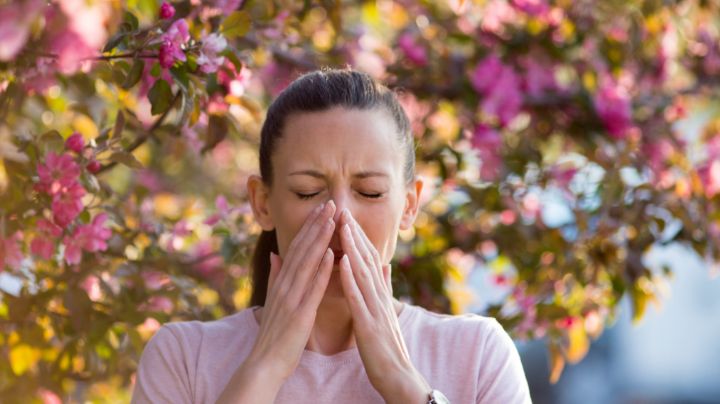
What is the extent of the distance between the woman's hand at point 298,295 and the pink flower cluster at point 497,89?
5.90ft

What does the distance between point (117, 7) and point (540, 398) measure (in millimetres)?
7839

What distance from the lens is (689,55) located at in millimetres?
4363

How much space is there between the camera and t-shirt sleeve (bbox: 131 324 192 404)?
6.95 ft

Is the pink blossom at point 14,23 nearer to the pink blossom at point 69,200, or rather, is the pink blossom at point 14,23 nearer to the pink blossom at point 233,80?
the pink blossom at point 69,200

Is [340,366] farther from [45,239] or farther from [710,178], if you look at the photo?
[710,178]

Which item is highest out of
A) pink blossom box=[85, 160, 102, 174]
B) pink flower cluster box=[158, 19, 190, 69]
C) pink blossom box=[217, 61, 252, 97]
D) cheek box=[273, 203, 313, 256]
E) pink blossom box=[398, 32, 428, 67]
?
pink blossom box=[398, 32, 428, 67]

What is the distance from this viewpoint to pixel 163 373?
2.15 metres

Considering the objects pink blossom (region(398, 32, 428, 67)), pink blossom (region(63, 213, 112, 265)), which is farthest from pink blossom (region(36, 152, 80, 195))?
pink blossom (region(398, 32, 428, 67))

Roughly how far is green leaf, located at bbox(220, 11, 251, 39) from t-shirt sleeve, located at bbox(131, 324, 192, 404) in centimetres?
67

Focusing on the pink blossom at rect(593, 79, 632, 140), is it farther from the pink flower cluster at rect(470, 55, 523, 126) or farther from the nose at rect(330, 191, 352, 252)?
the nose at rect(330, 191, 352, 252)

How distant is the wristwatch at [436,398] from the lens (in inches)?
77.3

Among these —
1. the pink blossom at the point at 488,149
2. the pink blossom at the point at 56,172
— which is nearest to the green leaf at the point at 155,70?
the pink blossom at the point at 56,172

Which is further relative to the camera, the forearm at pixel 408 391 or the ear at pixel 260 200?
the ear at pixel 260 200

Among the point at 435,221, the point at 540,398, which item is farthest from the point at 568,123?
the point at 540,398
